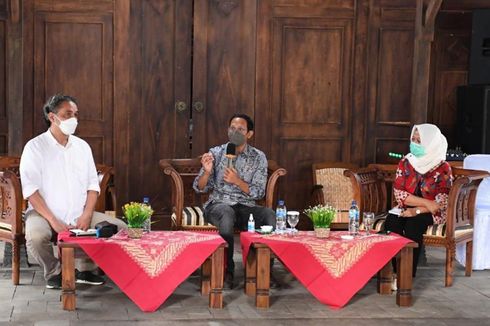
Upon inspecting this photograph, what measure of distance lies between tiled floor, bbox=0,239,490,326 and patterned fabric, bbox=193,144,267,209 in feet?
2.07

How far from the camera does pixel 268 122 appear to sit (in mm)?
7957

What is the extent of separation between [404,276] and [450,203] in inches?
34.7

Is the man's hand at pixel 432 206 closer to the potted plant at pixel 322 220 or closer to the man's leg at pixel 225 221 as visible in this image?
the potted plant at pixel 322 220

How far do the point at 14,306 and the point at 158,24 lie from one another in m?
3.30

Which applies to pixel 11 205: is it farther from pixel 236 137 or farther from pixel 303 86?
pixel 303 86

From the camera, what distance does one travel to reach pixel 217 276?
17.1 feet

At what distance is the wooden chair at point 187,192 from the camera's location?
629cm

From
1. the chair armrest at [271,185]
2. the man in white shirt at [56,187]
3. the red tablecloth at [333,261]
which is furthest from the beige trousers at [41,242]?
the chair armrest at [271,185]

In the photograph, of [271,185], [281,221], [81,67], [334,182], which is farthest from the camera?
[334,182]

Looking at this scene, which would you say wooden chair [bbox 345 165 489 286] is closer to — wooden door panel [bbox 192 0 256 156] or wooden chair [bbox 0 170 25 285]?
wooden door panel [bbox 192 0 256 156]

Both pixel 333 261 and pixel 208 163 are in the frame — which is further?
pixel 208 163

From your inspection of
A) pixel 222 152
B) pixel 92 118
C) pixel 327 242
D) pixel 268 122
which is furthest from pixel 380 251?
pixel 92 118

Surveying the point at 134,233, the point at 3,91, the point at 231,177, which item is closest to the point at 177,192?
the point at 231,177

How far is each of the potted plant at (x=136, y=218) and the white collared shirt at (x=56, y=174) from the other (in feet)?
2.13
